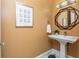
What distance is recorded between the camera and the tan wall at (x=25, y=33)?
117 inches

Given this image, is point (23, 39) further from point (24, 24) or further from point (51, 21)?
point (51, 21)

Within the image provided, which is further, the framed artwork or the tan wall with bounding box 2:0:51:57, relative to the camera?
the framed artwork

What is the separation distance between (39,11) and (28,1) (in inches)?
15.1

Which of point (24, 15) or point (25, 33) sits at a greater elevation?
point (24, 15)

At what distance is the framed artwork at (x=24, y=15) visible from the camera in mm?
3115

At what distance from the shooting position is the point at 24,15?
126 inches

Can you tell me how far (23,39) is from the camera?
323 centimetres

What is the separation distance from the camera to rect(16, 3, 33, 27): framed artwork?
3115 millimetres

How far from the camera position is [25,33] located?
3.24 metres

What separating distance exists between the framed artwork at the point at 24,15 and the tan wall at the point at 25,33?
9 centimetres

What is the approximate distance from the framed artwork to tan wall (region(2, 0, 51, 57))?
0.09 meters

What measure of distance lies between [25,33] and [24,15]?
424mm

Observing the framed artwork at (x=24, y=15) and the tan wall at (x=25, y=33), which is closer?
the tan wall at (x=25, y=33)

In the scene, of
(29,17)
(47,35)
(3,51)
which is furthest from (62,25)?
(3,51)
